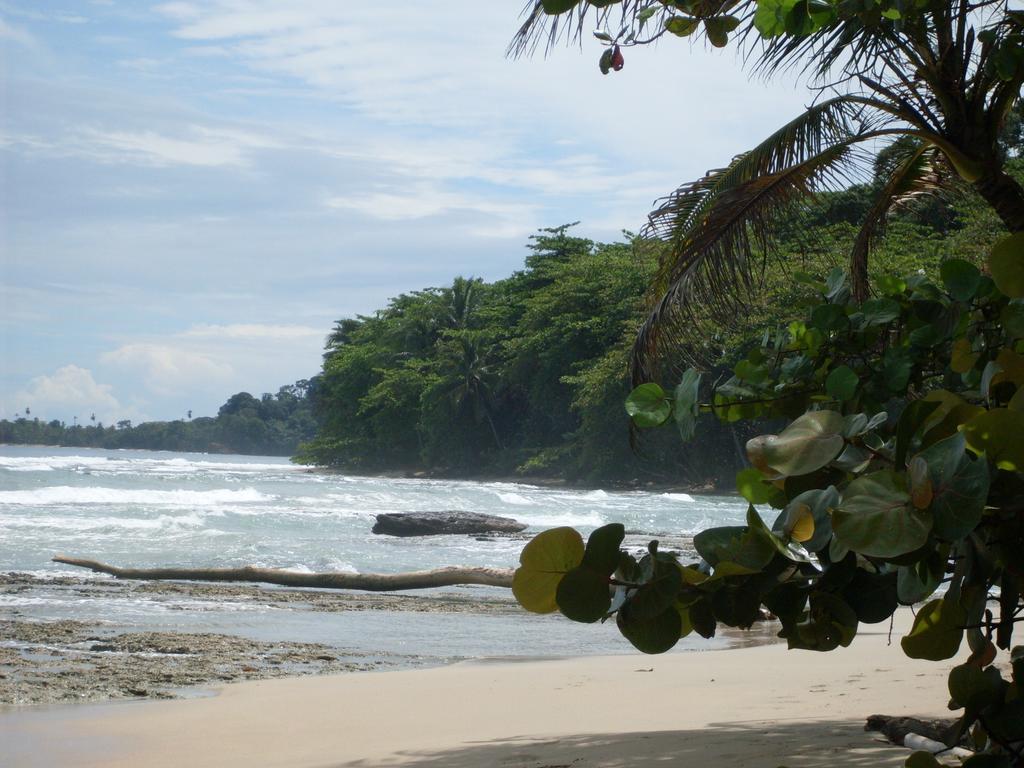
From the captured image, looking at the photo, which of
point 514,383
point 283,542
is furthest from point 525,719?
point 514,383

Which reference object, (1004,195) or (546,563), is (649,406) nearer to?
(546,563)


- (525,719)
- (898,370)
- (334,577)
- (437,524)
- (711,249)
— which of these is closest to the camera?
(898,370)

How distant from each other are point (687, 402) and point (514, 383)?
145 ft

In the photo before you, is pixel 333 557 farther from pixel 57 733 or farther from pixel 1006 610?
pixel 1006 610

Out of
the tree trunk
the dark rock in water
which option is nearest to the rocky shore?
the tree trunk

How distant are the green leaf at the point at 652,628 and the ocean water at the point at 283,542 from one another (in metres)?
6.35

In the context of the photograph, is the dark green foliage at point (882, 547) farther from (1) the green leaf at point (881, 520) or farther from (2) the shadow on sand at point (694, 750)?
(2) the shadow on sand at point (694, 750)

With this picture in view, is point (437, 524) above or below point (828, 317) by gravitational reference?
below

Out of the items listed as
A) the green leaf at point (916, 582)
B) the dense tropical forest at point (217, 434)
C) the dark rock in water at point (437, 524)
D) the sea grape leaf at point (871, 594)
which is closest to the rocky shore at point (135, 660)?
the sea grape leaf at point (871, 594)

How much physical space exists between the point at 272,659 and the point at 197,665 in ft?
1.69

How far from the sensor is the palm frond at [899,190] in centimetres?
577

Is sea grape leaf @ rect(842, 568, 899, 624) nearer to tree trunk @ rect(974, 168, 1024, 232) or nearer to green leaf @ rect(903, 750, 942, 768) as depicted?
green leaf @ rect(903, 750, 942, 768)

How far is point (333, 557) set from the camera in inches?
561

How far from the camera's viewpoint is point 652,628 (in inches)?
52.6
